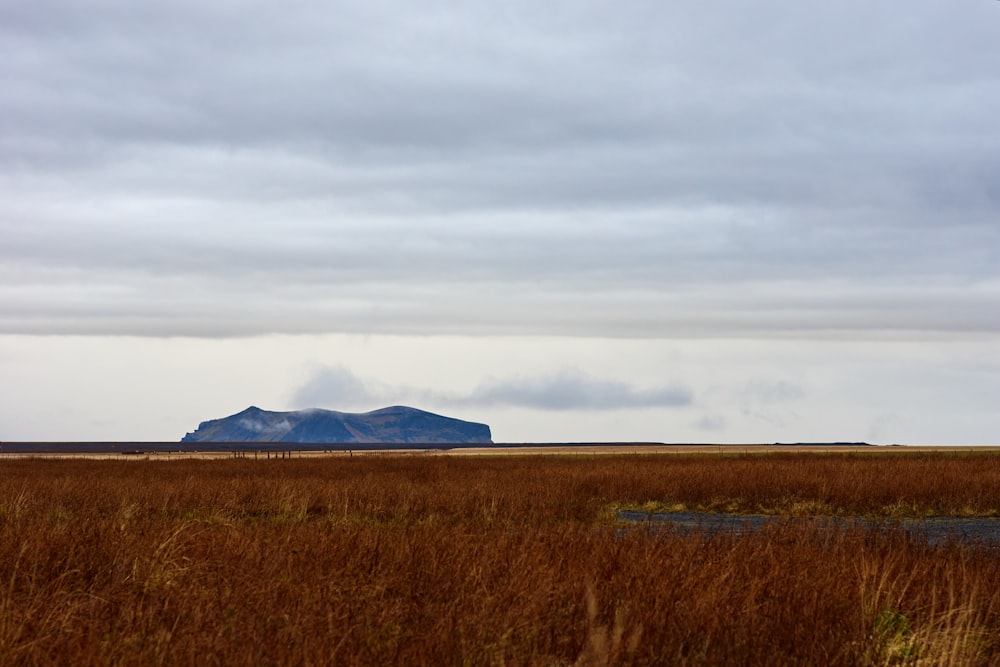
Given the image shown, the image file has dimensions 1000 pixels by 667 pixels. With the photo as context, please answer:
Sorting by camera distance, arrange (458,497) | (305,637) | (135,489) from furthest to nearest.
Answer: (135,489) < (458,497) < (305,637)

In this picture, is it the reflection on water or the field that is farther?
Answer: the reflection on water

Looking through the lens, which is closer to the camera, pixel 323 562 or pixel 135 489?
pixel 323 562

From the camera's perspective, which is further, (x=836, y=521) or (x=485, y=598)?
(x=836, y=521)

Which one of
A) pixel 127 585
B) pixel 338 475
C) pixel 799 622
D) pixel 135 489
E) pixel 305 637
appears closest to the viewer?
pixel 305 637

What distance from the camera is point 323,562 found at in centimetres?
1027

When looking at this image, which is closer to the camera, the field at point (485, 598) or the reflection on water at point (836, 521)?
the field at point (485, 598)

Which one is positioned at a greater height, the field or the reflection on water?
the field

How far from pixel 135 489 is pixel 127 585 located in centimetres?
2023

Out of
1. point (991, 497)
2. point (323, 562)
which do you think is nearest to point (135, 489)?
point (323, 562)

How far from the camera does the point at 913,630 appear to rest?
319 inches

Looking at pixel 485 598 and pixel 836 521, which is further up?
pixel 485 598

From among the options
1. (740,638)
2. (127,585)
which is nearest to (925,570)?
(740,638)

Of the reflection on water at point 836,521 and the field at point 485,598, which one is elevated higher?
the field at point 485,598

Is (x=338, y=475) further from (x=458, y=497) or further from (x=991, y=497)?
(x=991, y=497)
